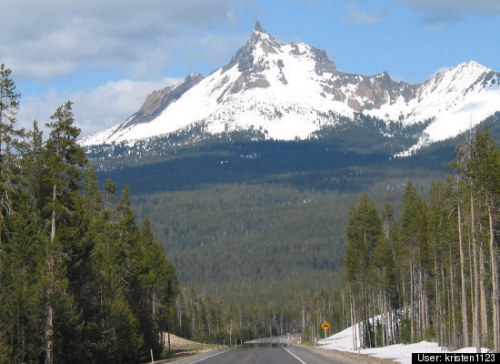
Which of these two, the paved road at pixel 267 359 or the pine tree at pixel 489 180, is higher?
the pine tree at pixel 489 180

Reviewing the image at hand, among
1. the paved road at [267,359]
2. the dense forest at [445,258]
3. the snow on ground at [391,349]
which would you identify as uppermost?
the dense forest at [445,258]

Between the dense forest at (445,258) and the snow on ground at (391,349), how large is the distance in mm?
1306

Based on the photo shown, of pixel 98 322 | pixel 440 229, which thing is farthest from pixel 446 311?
pixel 98 322

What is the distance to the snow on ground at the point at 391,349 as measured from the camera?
4622 centimetres

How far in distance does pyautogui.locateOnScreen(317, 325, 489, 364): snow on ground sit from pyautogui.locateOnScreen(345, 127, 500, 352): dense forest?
1306 millimetres

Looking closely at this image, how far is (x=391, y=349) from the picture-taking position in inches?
2527

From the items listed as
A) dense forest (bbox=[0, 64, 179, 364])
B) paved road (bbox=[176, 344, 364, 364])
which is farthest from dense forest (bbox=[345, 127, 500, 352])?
dense forest (bbox=[0, 64, 179, 364])

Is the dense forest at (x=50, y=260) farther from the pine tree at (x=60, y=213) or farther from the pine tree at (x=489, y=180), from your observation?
the pine tree at (x=489, y=180)

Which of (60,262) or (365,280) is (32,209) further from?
(365,280)

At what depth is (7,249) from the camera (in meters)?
38.9

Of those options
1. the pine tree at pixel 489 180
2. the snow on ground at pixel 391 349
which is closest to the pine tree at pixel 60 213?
the snow on ground at pixel 391 349

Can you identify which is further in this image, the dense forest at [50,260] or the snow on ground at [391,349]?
the snow on ground at [391,349]

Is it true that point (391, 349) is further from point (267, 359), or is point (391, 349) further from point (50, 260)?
point (50, 260)

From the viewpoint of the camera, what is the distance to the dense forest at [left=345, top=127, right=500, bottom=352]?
41031 millimetres
